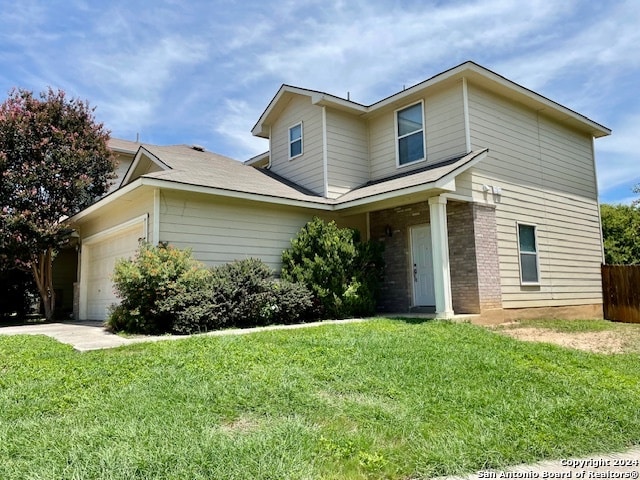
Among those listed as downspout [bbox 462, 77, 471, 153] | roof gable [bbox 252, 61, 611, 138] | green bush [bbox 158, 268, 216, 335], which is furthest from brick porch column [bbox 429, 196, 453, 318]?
green bush [bbox 158, 268, 216, 335]

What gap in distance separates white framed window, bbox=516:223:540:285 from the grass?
5474 mm

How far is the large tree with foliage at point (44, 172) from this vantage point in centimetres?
1262

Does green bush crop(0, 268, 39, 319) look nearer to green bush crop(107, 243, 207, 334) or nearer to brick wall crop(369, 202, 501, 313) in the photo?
green bush crop(107, 243, 207, 334)

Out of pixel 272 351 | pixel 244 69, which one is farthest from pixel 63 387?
pixel 244 69

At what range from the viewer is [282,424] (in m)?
3.69

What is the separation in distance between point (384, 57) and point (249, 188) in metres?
5.62

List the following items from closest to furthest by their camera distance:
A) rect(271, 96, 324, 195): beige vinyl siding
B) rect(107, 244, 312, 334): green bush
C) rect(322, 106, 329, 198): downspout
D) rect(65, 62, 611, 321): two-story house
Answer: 1. rect(107, 244, 312, 334): green bush
2. rect(65, 62, 611, 321): two-story house
3. rect(322, 106, 329, 198): downspout
4. rect(271, 96, 324, 195): beige vinyl siding

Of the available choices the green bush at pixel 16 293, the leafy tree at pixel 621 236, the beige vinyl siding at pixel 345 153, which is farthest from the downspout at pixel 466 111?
the green bush at pixel 16 293

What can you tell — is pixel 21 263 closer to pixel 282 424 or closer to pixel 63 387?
pixel 63 387

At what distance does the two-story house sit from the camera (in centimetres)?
1044

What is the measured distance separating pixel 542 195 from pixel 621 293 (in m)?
4.31

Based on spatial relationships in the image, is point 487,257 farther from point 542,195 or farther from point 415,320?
point 542,195

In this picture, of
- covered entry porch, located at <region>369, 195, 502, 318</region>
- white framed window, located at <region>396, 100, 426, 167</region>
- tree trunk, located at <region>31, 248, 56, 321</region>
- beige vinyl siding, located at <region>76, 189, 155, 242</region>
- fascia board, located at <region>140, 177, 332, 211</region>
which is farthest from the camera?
tree trunk, located at <region>31, 248, 56, 321</region>

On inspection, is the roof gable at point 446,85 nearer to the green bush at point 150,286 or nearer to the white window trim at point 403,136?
the white window trim at point 403,136
